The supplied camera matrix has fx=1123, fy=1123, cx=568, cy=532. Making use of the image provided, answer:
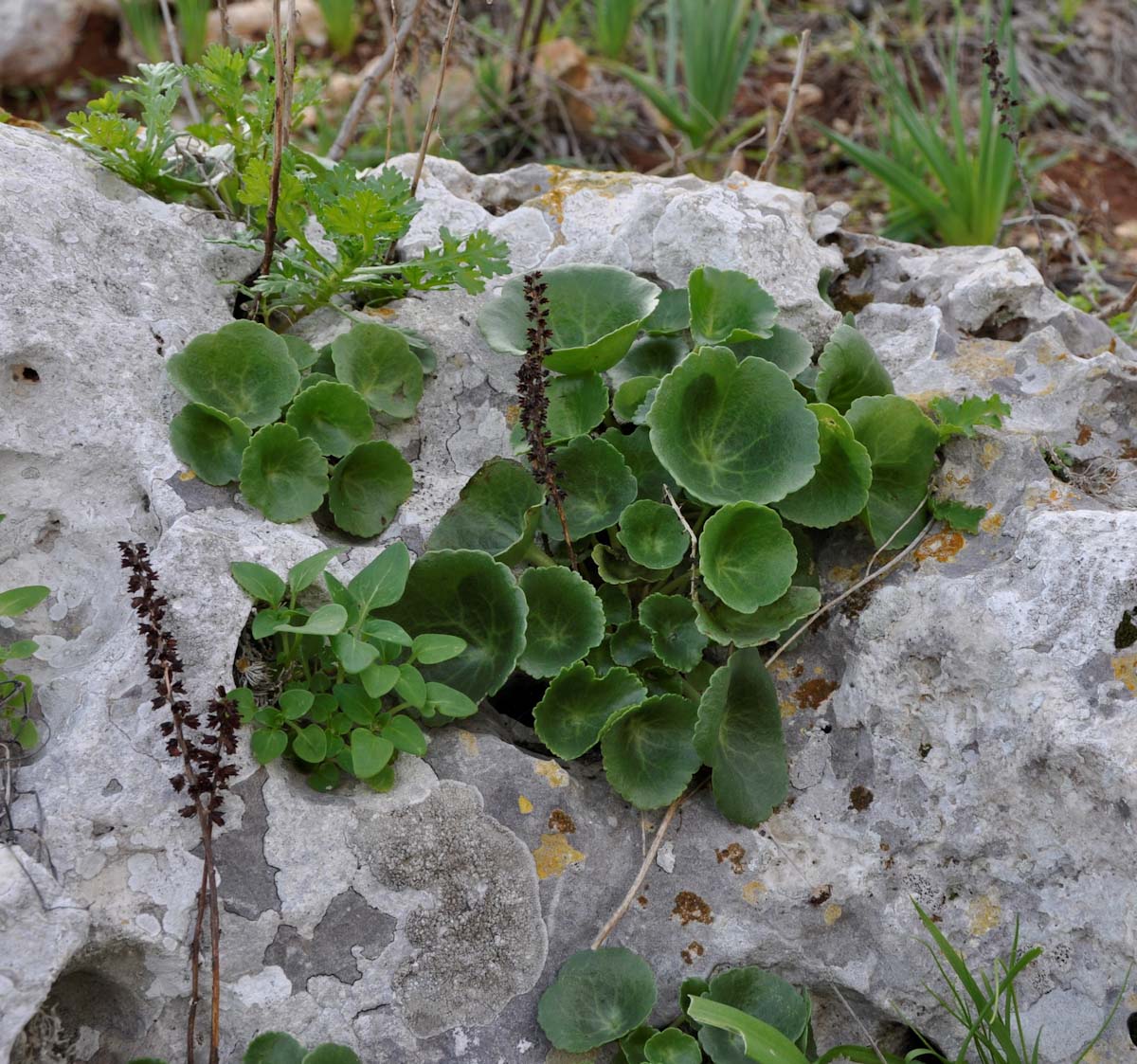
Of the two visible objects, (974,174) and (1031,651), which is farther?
(974,174)

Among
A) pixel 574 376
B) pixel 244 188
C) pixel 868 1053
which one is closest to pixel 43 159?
pixel 244 188

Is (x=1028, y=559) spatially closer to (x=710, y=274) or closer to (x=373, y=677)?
(x=710, y=274)

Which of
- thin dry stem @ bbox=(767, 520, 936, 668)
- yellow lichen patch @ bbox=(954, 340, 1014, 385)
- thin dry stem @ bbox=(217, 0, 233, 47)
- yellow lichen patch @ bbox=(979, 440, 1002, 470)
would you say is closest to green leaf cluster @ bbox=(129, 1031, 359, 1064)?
thin dry stem @ bbox=(767, 520, 936, 668)

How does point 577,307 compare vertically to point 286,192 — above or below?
below

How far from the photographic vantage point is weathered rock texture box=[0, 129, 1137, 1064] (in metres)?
1.72

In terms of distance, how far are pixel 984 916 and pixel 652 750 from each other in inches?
24.7

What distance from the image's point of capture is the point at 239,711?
5.93 ft

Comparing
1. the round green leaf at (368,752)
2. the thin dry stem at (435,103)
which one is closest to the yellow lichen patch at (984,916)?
the round green leaf at (368,752)

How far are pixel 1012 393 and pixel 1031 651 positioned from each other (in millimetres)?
726

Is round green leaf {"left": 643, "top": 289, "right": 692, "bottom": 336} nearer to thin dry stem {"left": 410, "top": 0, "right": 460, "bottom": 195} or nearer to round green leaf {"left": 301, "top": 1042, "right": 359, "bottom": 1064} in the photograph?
thin dry stem {"left": 410, "top": 0, "right": 460, "bottom": 195}

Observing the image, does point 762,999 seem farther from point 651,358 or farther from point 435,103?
point 435,103

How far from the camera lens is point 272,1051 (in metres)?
1.66

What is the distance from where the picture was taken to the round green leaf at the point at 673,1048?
1.74 m

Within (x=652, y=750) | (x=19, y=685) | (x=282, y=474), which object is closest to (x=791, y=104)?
(x=282, y=474)
